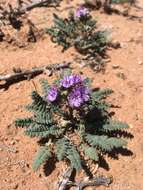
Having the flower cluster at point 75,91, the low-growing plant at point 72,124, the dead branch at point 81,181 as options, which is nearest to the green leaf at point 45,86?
the low-growing plant at point 72,124

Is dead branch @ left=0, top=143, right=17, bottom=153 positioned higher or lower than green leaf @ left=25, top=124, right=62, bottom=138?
lower

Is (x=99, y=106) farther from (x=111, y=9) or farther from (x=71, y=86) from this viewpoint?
(x=111, y=9)

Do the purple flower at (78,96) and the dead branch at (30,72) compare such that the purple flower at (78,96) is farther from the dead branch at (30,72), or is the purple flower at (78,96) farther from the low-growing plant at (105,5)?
the low-growing plant at (105,5)

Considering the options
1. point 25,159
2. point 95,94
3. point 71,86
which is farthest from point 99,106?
point 25,159

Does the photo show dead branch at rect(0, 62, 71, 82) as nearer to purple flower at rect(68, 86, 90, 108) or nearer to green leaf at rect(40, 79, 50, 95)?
green leaf at rect(40, 79, 50, 95)

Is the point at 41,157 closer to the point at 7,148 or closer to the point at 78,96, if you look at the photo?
the point at 7,148

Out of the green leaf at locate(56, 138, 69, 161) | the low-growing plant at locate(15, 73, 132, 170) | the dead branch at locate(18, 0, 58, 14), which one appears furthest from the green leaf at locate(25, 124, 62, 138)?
the dead branch at locate(18, 0, 58, 14)
